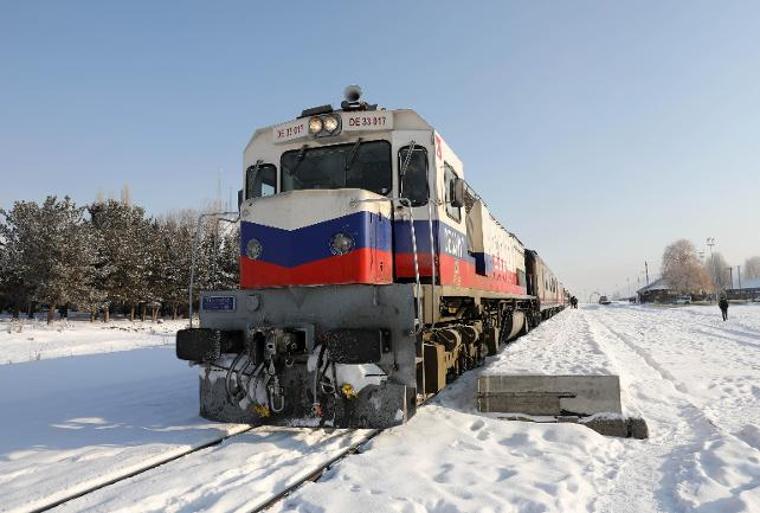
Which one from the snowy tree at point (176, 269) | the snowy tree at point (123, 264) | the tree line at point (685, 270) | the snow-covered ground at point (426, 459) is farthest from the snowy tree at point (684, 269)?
the snow-covered ground at point (426, 459)

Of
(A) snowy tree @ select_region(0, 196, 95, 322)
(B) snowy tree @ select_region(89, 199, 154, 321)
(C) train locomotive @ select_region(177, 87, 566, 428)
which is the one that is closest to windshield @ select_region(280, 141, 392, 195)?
(C) train locomotive @ select_region(177, 87, 566, 428)

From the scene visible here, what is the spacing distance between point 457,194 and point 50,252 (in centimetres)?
3279

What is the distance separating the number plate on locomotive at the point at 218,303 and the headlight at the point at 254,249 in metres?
0.51

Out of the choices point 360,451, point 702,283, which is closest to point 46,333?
point 360,451

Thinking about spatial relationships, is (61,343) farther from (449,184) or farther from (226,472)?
(226,472)

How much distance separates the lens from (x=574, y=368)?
22.8 feet

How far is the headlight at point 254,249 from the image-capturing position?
5.93m

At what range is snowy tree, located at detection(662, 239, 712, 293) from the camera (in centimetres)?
8588

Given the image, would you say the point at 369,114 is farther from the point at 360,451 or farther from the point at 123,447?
the point at 123,447

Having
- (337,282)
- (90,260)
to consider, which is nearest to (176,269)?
(90,260)

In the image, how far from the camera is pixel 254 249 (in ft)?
19.6

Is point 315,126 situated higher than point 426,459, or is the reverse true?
point 315,126

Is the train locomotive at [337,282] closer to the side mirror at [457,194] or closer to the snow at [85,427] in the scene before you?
the side mirror at [457,194]

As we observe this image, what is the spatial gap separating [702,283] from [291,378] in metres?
97.9
